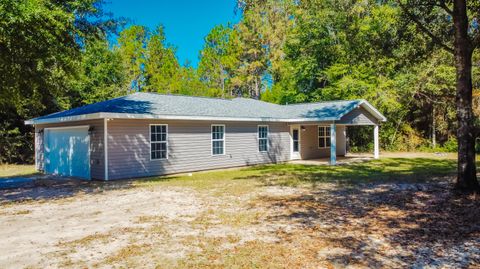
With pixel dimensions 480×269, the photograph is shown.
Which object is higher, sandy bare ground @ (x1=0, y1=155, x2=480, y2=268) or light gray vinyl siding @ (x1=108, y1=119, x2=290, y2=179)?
light gray vinyl siding @ (x1=108, y1=119, x2=290, y2=179)

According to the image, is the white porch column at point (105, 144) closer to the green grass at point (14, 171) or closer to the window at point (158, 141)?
the window at point (158, 141)

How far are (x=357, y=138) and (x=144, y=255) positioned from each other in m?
25.0

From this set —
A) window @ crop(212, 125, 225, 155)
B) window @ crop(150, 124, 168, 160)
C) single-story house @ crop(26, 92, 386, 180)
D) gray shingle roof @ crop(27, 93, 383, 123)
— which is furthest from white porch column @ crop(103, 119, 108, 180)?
window @ crop(212, 125, 225, 155)

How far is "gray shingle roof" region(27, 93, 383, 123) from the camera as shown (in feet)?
46.8

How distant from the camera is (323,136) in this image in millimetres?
23047

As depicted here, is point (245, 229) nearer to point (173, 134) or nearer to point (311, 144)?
point (173, 134)

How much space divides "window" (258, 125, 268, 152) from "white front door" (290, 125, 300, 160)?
2.13 meters

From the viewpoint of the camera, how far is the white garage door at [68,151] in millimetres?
14109

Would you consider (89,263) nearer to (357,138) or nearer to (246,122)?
(246,122)

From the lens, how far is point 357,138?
2758cm

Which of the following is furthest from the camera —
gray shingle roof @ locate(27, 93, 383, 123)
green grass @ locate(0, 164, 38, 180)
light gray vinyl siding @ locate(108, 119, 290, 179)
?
green grass @ locate(0, 164, 38, 180)

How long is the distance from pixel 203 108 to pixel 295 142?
22.3ft

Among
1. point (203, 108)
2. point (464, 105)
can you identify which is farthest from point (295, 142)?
point (464, 105)

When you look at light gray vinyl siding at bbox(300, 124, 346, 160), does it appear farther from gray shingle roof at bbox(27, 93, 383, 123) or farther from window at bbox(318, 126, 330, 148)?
gray shingle roof at bbox(27, 93, 383, 123)
